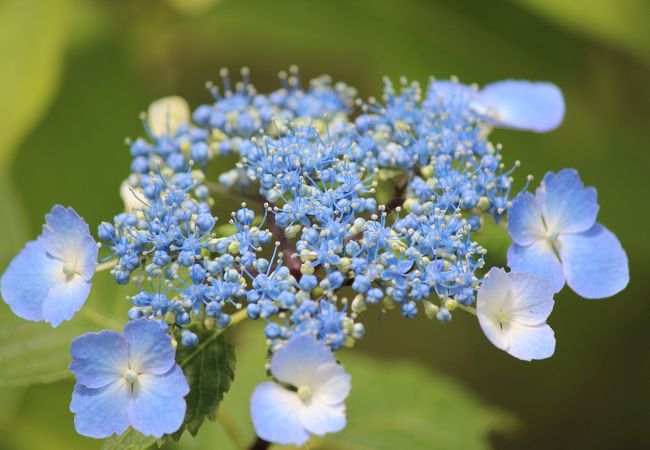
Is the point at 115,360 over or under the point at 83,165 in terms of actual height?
over

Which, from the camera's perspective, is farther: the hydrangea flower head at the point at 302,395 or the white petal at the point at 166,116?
the white petal at the point at 166,116

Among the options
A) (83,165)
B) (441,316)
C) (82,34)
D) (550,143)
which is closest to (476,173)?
(441,316)

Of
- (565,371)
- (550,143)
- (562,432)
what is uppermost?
(550,143)

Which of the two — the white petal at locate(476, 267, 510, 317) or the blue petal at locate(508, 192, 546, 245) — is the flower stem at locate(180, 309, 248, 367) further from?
the blue petal at locate(508, 192, 546, 245)

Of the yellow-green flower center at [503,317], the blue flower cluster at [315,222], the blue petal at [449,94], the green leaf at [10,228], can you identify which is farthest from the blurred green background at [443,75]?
the yellow-green flower center at [503,317]

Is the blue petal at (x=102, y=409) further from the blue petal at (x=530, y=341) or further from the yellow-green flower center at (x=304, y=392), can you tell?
the blue petal at (x=530, y=341)

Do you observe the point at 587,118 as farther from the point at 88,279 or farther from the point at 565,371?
the point at 88,279

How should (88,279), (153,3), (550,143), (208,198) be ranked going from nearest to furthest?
(88,279), (208,198), (550,143), (153,3)
